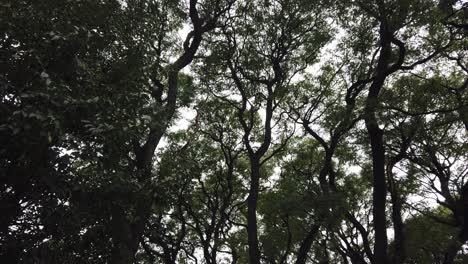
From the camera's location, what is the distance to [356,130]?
1205 cm

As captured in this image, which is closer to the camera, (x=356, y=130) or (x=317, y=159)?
(x=356, y=130)

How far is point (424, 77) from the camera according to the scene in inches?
444

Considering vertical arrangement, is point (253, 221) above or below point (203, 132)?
below

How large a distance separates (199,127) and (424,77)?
24.7 ft

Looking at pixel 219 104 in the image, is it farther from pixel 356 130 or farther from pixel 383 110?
pixel 383 110

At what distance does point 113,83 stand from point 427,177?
42.4 feet

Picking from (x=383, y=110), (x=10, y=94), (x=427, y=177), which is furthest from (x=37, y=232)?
(x=427, y=177)

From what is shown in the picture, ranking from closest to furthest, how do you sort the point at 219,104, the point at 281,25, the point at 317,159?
the point at 281,25 → the point at 219,104 → the point at 317,159

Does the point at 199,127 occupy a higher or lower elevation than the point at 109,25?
higher

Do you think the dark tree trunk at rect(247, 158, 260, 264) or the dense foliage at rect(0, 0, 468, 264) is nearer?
the dense foliage at rect(0, 0, 468, 264)

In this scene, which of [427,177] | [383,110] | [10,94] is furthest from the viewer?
[427,177]

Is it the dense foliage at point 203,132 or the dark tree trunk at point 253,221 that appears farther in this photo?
the dark tree trunk at point 253,221

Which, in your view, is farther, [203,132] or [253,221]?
[203,132]

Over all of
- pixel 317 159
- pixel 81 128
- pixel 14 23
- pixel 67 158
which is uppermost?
pixel 317 159
